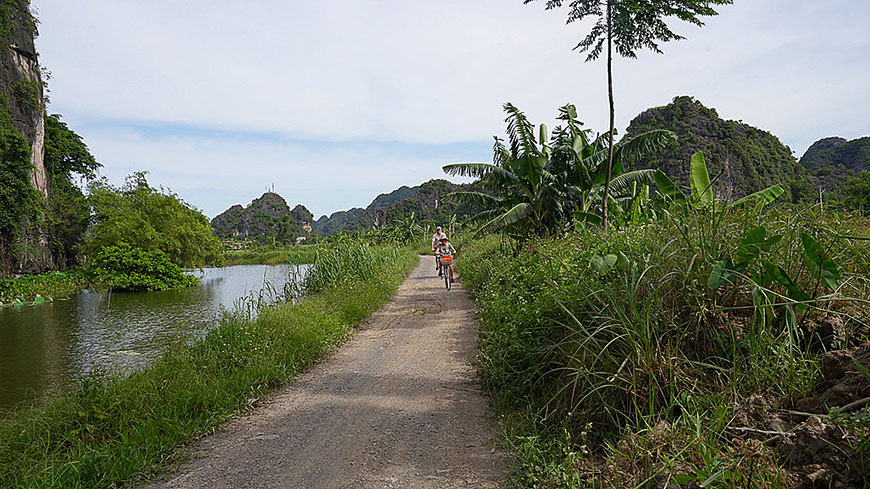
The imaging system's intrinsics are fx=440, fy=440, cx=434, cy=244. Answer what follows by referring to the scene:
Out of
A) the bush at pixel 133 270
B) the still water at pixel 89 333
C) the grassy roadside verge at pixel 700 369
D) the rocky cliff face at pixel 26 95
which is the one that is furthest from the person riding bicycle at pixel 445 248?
the rocky cliff face at pixel 26 95

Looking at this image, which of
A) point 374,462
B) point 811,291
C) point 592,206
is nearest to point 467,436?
point 374,462

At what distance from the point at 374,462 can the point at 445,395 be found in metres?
1.47

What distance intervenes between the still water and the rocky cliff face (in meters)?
8.15

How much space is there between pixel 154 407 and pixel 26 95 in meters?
32.9

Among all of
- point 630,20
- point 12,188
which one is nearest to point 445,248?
point 630,20

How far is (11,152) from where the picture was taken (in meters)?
21.1

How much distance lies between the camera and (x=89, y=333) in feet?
40.9

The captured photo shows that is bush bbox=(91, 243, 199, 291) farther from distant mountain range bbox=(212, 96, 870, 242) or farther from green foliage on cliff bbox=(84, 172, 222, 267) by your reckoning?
distant mountain range bbox=(212, 96, 870, 242)

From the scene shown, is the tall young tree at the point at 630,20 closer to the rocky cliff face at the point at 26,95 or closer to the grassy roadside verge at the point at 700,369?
the grassy roadside verge at the point at 700,369

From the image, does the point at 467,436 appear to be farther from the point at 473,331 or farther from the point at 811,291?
the point at 473,331

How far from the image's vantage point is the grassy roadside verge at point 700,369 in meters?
2.13

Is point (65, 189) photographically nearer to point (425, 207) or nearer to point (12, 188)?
point (12, 188)

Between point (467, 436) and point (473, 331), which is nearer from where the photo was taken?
point (467, 436)

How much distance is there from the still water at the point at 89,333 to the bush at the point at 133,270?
1.96m
